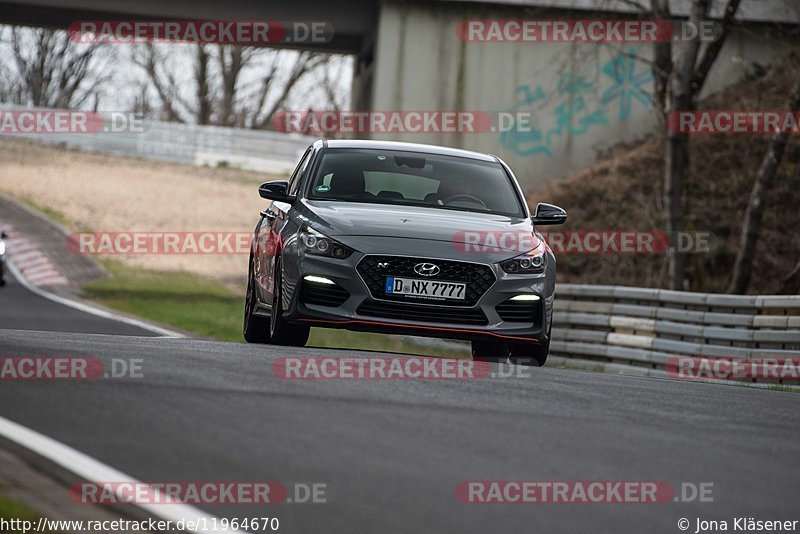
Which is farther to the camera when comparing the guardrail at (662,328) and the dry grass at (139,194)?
the dry grass at (139,194)

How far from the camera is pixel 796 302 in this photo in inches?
580

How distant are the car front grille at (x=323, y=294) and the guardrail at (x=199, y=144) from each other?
42.8m

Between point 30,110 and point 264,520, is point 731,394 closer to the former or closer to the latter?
point 264,520

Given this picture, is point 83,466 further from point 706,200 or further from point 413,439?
point 706,200

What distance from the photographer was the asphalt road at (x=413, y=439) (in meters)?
5.48

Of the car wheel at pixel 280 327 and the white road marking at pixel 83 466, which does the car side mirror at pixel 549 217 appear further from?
the white road marking at pixel 83 466

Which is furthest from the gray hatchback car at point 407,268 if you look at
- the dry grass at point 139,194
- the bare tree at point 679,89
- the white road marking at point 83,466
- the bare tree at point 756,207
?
the dry grass at point 139,194

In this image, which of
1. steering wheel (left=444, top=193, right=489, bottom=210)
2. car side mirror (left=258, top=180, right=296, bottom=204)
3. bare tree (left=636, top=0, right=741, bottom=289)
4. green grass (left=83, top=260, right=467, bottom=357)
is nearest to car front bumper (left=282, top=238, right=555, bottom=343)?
car side mirror (left=258, top=180, right=296, bottom=204)

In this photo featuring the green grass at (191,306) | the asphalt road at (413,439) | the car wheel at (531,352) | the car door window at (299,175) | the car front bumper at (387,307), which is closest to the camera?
the asphalt road at (413,439)

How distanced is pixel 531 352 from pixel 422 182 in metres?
1.72

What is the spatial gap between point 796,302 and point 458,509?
396 inches

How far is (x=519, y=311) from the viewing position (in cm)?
1085

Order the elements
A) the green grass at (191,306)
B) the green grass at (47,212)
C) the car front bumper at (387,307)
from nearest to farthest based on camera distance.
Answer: the car front bumper at (387,307)
the green grass at (191,306)
the green grass at (47,212)

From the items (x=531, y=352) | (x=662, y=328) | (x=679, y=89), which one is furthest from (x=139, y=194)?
(x=531, y=352)
